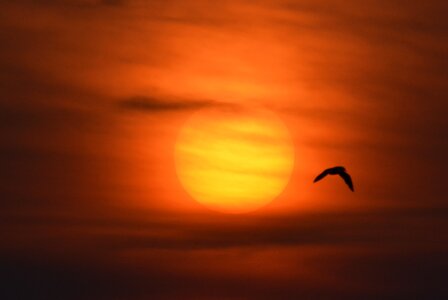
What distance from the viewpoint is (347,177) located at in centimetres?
6881
